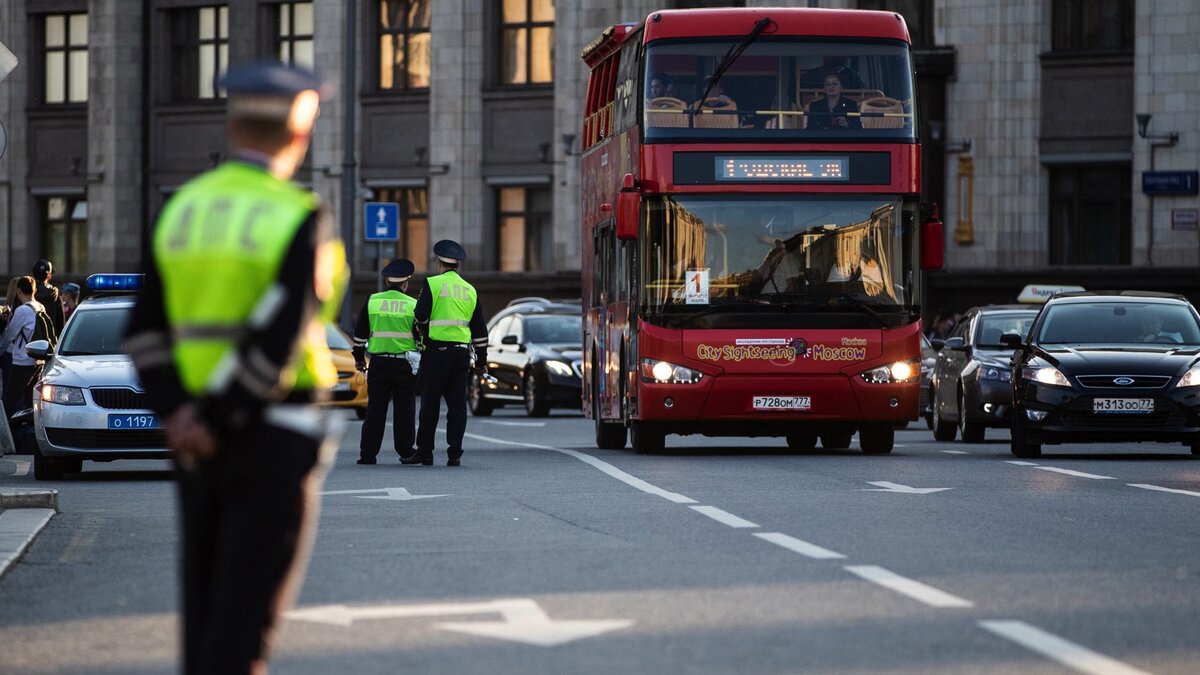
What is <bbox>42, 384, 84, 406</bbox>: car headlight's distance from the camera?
19281 mm

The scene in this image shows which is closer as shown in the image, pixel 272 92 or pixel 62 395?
pixel 272 92

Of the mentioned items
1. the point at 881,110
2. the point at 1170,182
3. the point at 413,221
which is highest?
the point at 1170,182

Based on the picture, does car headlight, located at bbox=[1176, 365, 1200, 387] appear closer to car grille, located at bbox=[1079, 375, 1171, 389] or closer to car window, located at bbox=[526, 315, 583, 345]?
car grille, located at bbox=[1079, 375, 1171, 389]

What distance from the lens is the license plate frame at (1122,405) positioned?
853 inches

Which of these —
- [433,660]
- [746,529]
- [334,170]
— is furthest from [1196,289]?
[433,660]

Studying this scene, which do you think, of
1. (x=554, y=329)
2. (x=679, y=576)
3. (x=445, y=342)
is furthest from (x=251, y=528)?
(x=554, y=329)

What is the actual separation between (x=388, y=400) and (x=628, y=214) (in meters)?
Answer: 2.69

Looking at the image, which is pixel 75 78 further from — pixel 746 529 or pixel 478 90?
pixel 746 529

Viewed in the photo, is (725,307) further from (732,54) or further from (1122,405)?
(1122,405)

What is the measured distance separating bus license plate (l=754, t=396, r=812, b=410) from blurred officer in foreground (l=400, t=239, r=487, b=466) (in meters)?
2.64

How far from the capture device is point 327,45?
179 ft

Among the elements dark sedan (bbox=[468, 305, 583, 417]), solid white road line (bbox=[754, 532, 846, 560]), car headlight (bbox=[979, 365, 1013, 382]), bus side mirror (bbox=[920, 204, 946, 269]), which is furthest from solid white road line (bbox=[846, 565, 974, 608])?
dark sedan (bbox=[468, 305, 583, 417])

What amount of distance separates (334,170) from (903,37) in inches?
1282

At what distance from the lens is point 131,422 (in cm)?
1922
